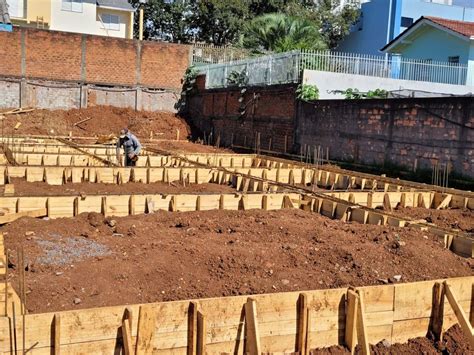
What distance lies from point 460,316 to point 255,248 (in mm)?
2401

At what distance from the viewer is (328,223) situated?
8.37 meters

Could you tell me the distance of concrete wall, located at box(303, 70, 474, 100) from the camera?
19.2m

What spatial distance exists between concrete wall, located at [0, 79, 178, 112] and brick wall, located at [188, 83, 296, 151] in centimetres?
172

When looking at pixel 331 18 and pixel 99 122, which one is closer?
pixel 99 122

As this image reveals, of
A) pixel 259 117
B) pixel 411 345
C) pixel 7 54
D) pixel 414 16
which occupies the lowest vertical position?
pixel 411 345

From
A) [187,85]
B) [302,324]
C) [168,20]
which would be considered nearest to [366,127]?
[302,324]

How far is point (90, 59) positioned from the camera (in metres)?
27.1

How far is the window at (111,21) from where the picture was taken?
39.4 metres

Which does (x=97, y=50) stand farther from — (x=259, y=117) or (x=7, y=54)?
(x=259, y=117)

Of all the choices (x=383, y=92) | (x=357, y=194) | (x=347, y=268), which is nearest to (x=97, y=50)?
(x=383, y=92)

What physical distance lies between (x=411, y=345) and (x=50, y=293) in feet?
10.3

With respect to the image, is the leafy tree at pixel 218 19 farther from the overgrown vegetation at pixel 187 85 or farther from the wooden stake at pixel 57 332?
the wooden stake at pixel 57 332

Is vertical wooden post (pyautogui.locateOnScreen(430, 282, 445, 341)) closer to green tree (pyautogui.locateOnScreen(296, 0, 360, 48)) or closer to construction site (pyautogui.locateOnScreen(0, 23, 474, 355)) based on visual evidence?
construction site (pyautogui.locateOnScreen(0, 23, 474, 355))

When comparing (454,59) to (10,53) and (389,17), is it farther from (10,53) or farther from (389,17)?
(10,53)
